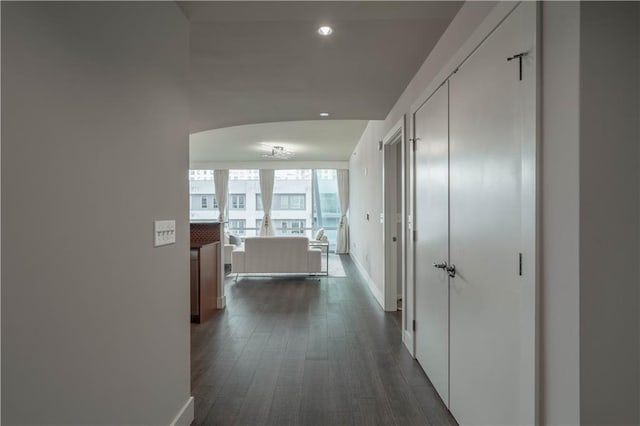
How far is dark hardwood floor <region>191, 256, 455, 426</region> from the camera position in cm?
201

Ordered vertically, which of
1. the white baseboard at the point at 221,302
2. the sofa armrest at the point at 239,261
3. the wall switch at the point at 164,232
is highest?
the wall switch at the point at 164,232

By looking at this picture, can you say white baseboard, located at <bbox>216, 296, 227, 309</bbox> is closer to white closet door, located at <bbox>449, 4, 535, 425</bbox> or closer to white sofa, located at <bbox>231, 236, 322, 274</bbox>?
white sofa, located at <bbox>231, 236, 322, 274</bbox>

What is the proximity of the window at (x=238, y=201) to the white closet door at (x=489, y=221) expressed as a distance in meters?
8.20

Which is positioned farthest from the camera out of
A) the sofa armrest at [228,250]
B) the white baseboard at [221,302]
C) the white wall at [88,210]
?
the sofa armrest at [228,250]

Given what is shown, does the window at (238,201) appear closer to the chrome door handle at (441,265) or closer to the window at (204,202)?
the window at (204,202)

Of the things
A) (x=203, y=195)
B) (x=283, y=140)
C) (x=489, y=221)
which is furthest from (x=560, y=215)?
(x=203, y=195)

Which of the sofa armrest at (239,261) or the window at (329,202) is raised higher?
the window at (329,202)

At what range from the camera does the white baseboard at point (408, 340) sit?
2780 mm

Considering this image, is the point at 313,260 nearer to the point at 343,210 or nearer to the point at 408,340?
the point at 408,340

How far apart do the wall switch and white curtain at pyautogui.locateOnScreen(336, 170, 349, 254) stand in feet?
25.1
